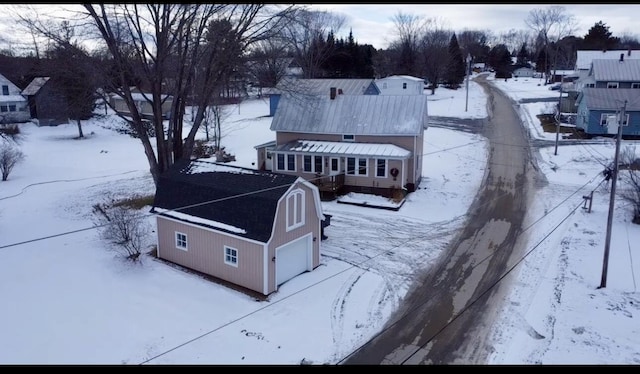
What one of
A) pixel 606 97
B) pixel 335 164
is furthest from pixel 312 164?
pixel 606 97

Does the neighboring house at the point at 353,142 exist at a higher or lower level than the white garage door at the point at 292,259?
higher

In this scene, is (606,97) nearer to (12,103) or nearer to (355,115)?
(355,115)

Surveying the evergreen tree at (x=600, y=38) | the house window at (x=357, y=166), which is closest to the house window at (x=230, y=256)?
the house window at (x=357, y=166)

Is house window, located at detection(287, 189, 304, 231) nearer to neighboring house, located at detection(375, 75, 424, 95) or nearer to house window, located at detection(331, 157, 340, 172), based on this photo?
house window, located at detection(331, 157, 340, 172)

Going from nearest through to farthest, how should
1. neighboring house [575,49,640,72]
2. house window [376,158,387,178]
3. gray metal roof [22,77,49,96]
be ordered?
house window [376,158,387,178] < gray metal roof [22,77,49,96] < neighboring house [575,49,640,72]

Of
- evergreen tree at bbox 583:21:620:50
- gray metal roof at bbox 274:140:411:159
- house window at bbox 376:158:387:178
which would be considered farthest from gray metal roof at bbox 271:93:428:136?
evergreen tree at bbox 583:21:620:50

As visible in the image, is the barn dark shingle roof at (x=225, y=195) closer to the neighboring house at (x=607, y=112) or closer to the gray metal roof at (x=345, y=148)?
the gray metal roof at (x=345, y=148)

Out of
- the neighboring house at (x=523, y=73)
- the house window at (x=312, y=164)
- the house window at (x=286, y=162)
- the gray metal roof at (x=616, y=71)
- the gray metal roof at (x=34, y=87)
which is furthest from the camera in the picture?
the neighboring house at (x=523, y=73)
